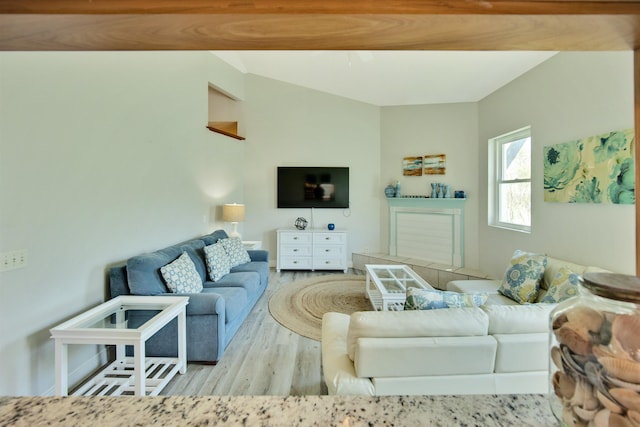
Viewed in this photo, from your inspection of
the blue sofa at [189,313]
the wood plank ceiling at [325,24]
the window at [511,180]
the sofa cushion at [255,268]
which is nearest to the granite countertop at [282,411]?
the wood plank ceiling at [325,24]

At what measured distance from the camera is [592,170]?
2.54 m

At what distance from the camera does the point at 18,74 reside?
5.80ft

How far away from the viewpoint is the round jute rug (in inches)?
124

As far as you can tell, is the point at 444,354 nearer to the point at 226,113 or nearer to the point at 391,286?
the point at 391,286

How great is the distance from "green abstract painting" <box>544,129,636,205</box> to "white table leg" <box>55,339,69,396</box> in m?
4.13

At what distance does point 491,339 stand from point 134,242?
10.0ft

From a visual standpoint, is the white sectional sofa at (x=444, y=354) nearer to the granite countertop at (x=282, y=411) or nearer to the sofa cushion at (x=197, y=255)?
the granite countertop at (x=282, y=411)

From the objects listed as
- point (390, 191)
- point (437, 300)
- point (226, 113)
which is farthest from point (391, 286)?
point (226, 113)

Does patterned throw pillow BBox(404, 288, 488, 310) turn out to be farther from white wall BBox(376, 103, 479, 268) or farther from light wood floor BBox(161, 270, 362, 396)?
white wall BBox(376, 103, 479, 268)

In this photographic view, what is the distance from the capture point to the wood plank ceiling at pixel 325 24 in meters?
0.62

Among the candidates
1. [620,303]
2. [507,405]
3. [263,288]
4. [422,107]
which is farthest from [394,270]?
[620,303]

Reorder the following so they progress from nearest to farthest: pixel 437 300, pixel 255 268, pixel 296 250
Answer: pixel 437 300 → pixel 255 268 → pixel 296 250

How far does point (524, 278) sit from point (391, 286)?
1259mm

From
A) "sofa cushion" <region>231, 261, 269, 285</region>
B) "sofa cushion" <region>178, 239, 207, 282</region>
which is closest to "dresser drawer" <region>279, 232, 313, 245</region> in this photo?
"sofa cushion" <region>231, 261, 269, 285</region>
